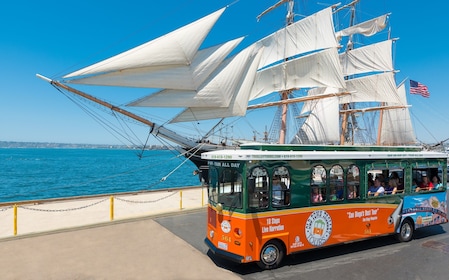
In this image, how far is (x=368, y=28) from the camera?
152 feet

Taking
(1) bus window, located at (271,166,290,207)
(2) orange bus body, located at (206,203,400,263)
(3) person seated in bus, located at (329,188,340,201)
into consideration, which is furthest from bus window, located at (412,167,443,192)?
(1) bus window, located at (271,166,290,207)

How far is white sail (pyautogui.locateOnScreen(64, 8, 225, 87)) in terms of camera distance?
14.9 meters

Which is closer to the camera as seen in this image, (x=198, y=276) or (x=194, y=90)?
(x=198, y=276)

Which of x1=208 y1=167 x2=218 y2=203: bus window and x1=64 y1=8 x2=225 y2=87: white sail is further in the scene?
x1=64 y1=8 x2=225 y2=87: white sail

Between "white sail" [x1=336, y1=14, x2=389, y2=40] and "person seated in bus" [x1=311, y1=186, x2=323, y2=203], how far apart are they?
4627cm

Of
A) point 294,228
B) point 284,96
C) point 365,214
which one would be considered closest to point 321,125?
point 284,96

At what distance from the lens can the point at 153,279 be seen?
5996 mm

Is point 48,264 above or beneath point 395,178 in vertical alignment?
beneath

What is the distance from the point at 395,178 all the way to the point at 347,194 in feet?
7.26

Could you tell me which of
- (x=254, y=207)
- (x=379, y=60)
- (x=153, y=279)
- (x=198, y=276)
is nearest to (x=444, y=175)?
(x=254, y=207)

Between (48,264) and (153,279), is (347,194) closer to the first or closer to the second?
(153,279)

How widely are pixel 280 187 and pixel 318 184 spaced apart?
1.12 meters

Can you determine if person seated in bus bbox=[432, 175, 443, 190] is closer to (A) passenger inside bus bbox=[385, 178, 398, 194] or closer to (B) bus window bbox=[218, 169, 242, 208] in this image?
(A) passenger inside bus bbox=[385, 178, 398, 194]

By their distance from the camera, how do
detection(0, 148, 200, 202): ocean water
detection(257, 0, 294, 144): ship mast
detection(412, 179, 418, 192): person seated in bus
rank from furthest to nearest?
detection(257, 0, 294, 144): ship mast, detection(0, 148, 200, 202): ocean water, detection(412, 179, 418, 192): person seated in bus
